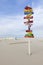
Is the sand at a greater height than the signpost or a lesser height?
lesser

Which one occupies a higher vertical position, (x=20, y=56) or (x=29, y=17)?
(x=29, y=17)

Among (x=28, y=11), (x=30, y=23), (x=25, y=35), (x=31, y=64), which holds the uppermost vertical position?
(x=28, y=11)

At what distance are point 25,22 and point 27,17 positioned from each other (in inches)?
12.9

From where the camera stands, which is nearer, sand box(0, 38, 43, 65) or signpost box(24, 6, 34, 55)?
sand box(0, 38, 43, 65)

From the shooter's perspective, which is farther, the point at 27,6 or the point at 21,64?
the point at 27,6

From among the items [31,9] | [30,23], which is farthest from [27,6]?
[30,23]

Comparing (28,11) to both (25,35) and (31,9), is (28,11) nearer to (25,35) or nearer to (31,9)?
(31,9)

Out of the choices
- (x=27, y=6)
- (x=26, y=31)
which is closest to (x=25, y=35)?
(x=26, y=31)

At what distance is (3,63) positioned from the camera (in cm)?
714

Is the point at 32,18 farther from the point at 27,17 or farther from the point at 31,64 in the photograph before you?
the point at 31,64

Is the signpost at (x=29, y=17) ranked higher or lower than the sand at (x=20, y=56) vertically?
higher

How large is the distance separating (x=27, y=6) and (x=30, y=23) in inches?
35.5

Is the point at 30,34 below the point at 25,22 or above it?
below

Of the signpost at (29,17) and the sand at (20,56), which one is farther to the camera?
the signpost at (29,17)
